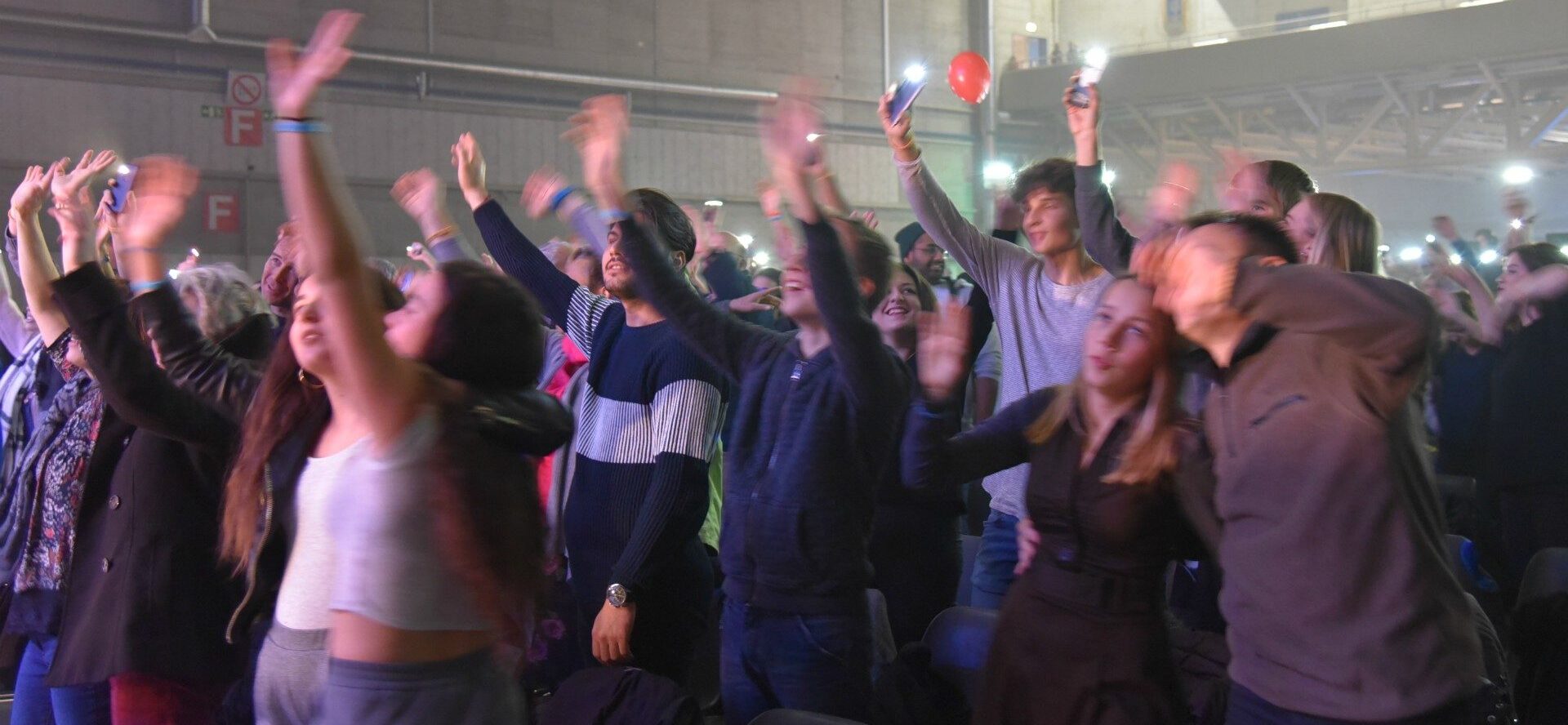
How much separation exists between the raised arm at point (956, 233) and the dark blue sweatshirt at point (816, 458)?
818 mm

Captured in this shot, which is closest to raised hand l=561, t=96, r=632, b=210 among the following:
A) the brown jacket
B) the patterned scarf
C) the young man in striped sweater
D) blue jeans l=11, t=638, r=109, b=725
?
the young man in striped sweater

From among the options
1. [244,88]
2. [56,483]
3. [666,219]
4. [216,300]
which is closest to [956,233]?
[666,219]

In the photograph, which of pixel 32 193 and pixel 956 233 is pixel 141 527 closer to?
pixel 32 193

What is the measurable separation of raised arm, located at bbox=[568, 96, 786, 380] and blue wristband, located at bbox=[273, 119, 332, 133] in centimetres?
90

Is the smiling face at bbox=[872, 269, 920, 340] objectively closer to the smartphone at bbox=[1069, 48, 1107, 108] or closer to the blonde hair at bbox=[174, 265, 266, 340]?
the smartphone at bbox=[1069, 48, 1107, 108]

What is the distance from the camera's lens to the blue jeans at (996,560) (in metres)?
2.80

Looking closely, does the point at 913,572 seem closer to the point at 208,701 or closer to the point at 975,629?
the point at 975,629

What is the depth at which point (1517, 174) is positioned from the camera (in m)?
12.1

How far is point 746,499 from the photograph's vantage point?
7.54 feet

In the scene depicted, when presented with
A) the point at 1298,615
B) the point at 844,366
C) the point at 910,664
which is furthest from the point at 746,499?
the point at 1298,615

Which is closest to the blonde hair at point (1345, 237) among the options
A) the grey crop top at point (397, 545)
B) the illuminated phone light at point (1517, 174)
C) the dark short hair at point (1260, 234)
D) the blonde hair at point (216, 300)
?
the dark short hair at point (1260, 234)

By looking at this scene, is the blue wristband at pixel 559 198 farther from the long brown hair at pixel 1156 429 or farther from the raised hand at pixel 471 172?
the long brown hair at pixel 1156 429

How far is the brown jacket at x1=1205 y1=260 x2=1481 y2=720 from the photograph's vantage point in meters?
1.59

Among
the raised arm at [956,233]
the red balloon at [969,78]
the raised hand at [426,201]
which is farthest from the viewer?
the red balloon at [969,78]
